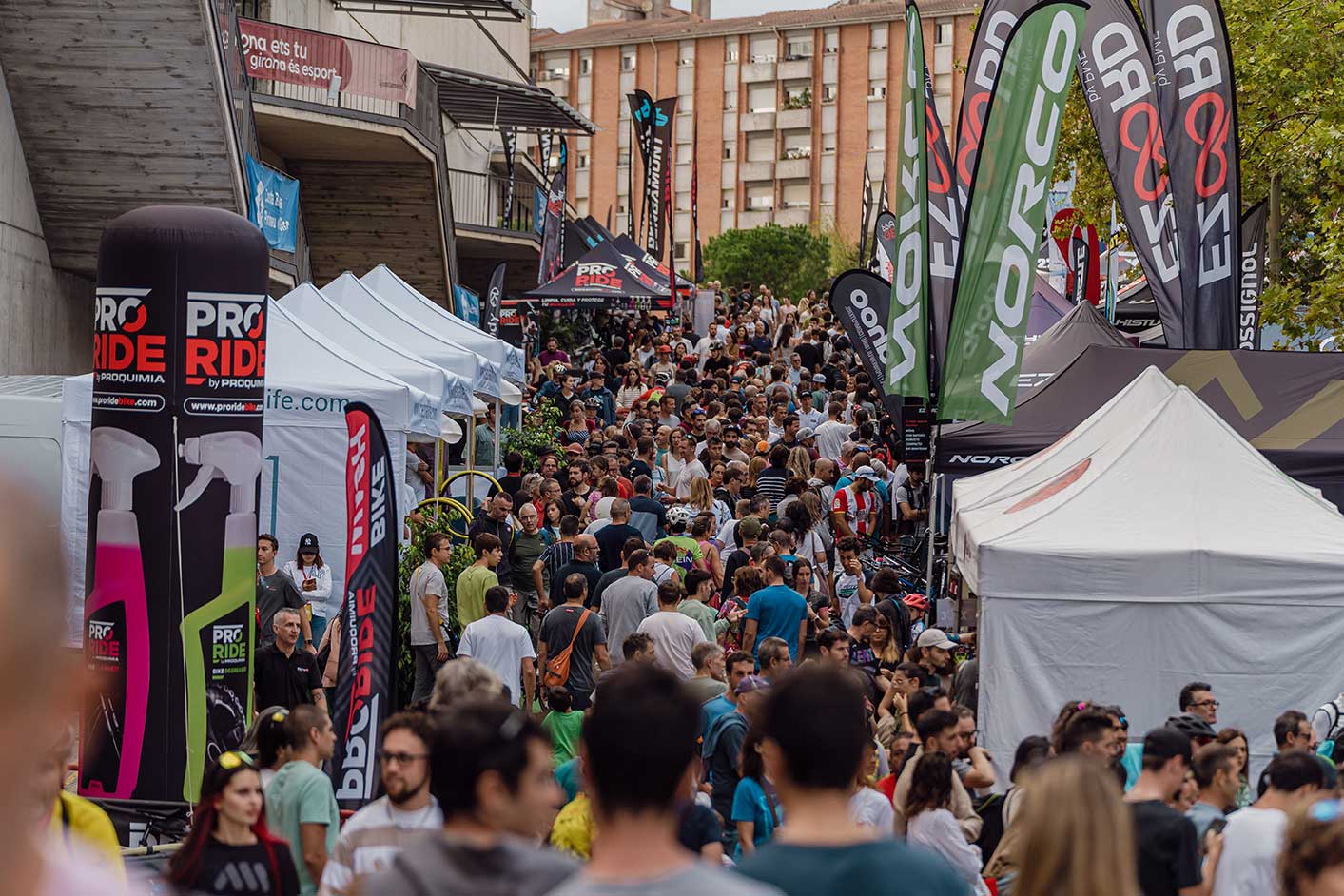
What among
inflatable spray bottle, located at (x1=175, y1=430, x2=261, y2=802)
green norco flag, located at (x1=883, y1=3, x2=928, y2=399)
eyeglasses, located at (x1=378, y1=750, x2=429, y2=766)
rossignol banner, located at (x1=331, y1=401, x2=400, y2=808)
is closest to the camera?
eyeglasses, located at (x1=378, y1=750, x2=429, y2=766)

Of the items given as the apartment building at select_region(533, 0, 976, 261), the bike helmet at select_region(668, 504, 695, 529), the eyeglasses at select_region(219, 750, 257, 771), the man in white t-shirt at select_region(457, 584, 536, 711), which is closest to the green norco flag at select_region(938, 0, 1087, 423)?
the bike helmet at select_region(668, 504, 695, 529)

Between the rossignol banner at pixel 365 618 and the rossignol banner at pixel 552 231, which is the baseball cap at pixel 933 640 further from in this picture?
the rossignol banner at pixel 552 231

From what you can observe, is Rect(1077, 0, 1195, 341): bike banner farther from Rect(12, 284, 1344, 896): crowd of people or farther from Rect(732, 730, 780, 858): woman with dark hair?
Rect(732, 730, 780, 858): woman with dark hair

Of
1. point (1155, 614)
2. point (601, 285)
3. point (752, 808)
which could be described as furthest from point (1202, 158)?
point (601, 285)

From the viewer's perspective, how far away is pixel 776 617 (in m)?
11.7

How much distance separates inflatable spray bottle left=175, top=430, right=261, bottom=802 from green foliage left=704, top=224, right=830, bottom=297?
249 ft

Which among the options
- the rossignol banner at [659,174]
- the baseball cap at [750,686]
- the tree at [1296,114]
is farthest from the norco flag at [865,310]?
the rossignol banner at [659,174]

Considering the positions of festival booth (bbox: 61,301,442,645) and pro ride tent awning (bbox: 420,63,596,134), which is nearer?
festival booth (bbox: 61,301,442,645)

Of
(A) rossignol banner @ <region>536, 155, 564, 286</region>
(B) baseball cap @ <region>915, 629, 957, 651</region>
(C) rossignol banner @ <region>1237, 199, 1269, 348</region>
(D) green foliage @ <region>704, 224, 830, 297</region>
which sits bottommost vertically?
(B) baseball cap @ <region>915, 629, 957, 651</region>

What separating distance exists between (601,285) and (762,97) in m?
74.2

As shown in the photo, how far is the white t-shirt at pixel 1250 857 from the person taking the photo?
19.1 feet

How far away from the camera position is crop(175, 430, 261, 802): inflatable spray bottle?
966cm

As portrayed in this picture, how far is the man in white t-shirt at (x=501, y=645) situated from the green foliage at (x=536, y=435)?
37.2 feet

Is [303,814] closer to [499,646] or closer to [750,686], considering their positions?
[750,686]
